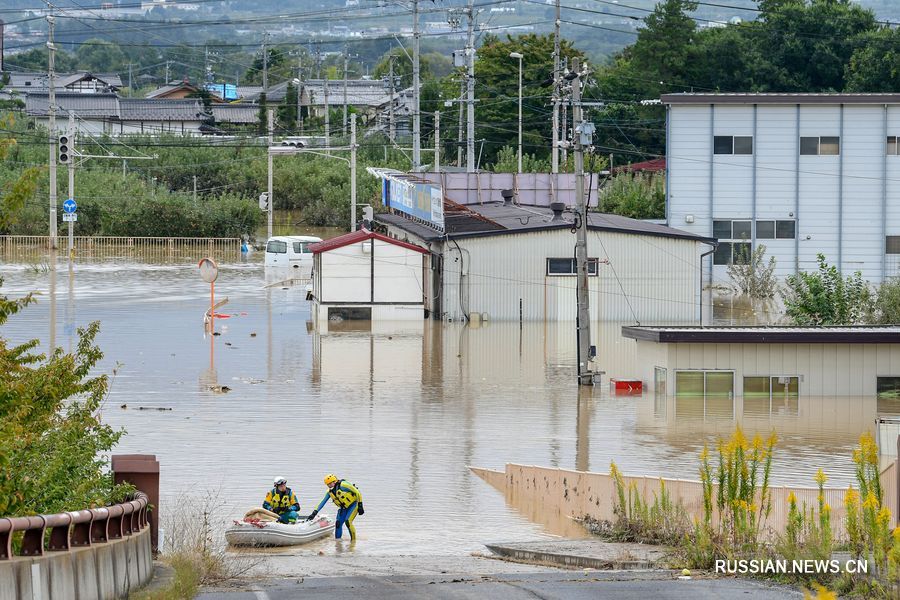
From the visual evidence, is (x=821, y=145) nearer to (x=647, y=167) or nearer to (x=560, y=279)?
(x=560, y=279)

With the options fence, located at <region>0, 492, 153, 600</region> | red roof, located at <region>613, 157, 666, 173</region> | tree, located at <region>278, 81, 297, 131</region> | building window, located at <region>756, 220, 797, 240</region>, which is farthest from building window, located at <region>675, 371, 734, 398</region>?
tree, located at <region>278, 81, 297, 131</region>

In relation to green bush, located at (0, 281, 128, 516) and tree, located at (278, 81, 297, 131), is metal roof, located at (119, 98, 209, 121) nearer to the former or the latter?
tree, located at (278, 81, 297, 131)

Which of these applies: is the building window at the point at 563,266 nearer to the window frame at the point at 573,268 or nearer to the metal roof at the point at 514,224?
the window frame at the point at 573,268

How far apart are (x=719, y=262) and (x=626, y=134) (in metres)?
39.7

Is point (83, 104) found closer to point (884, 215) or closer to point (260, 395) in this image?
point (884, 215)

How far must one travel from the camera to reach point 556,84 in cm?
3825

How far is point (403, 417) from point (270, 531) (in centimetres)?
1132

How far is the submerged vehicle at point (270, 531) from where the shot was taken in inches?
693

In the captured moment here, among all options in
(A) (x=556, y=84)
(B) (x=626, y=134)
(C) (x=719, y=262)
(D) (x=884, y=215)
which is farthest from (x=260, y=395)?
(B) (x=626, y=134)

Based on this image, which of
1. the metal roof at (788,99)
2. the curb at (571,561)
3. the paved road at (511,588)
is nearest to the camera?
the paved road at (511,588)

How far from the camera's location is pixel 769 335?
3036 centimetres

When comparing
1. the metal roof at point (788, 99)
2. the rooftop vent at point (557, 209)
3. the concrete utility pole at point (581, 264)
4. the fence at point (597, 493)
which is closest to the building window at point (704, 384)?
the concrete utility pole at point (581, 264)

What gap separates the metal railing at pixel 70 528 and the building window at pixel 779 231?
4278 centimetres

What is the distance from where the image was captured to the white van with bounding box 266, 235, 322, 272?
2586 inches
